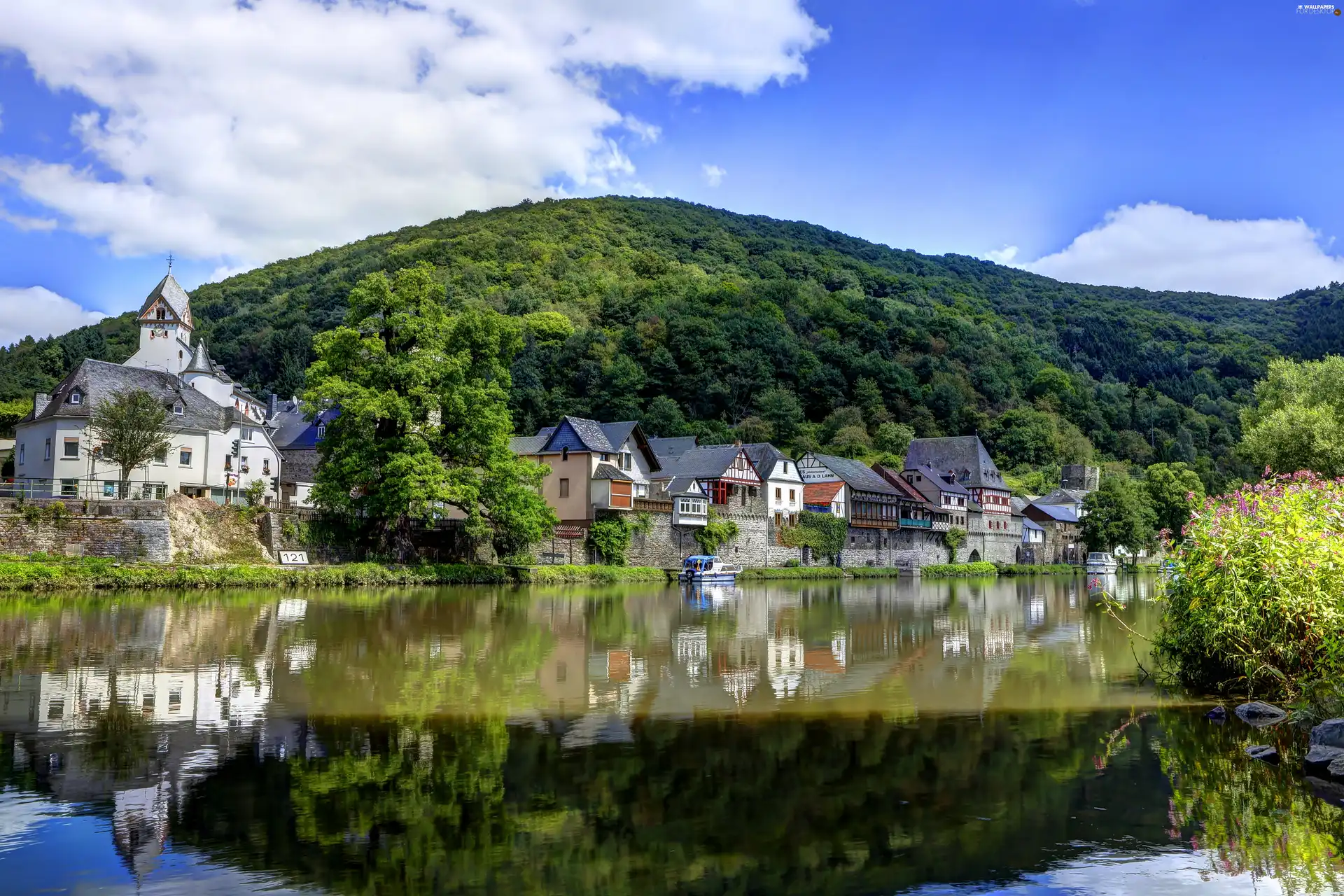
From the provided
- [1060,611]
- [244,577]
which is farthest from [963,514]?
[244,577]

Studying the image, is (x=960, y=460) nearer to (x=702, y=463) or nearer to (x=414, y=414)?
(x=702, y=463)

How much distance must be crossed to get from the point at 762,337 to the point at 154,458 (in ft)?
251

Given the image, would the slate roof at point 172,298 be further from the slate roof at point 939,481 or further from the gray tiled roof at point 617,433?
the slate roof at point 939,481

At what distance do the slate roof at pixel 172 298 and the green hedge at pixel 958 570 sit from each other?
186 feet

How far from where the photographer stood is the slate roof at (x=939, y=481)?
282 ft

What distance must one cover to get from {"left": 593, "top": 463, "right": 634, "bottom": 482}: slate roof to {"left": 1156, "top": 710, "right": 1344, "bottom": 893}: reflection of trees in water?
45345 millimetres

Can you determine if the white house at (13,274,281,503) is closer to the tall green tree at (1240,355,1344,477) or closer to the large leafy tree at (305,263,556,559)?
the large leafy tree at (305,263,556,559)

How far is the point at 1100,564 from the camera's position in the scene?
7956 centimetres

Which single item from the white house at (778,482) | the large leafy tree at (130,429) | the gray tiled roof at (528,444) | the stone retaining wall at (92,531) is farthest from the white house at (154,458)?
the white house at (778,482)

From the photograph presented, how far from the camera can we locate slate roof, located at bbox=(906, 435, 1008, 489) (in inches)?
3615

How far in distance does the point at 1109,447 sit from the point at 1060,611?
97.8 metres

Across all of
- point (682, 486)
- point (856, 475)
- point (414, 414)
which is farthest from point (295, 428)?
point (856, 475)

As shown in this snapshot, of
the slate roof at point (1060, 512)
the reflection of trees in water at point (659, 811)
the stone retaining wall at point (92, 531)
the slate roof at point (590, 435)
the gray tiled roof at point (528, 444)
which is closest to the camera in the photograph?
the reflection of trees in water at point (659, 811)

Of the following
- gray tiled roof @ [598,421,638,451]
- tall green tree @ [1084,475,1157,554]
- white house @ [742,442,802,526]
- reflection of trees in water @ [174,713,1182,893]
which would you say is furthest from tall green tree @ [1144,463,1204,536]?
reflection of trees in water @ [174,713,1182,893]
